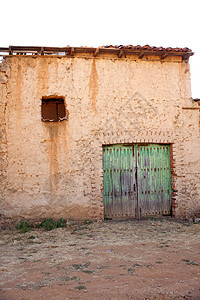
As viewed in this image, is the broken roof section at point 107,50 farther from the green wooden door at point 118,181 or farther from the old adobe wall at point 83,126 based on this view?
the green wooden door at point 118,181

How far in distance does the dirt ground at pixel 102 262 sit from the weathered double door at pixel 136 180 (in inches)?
25.1

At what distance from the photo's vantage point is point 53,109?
6625mm

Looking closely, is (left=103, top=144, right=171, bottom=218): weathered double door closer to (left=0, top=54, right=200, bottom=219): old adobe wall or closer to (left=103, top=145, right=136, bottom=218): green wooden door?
(left=103, top=145, right=136, bottom=218): green wooden door

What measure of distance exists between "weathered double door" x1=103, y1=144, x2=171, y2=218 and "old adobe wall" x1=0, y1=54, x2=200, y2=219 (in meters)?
0.24

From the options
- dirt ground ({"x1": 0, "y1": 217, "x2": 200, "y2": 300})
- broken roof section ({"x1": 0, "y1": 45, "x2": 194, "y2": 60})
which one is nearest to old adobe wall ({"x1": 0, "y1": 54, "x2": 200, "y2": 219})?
broken roof section ({"x1": 0, "y1": 45, "x2": 194, "y2": 60})

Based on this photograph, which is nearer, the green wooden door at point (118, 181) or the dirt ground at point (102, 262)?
the dirt ground at point (102, 262)

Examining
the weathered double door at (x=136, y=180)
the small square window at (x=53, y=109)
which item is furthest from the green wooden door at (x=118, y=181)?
the small square window at (x=53, y=109)

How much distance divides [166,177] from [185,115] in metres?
1.75

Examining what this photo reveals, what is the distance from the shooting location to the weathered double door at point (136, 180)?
254 inches

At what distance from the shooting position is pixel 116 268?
3359 mm

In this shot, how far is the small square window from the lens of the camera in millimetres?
6582

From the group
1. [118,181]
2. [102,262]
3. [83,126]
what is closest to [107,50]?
[83,126]

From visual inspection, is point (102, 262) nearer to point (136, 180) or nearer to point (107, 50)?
point (136, 180)

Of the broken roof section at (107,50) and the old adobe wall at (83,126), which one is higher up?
the broken roof section at (107,50)
